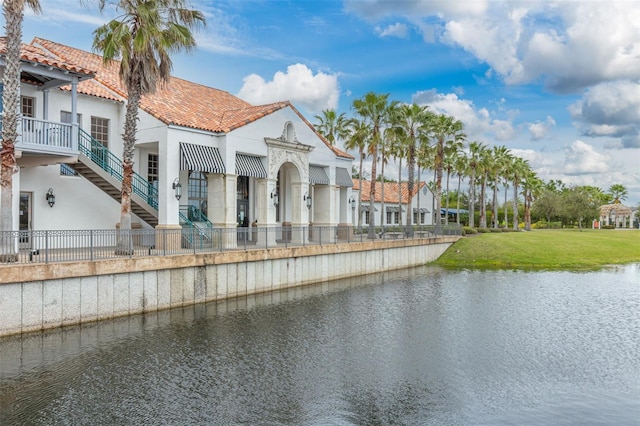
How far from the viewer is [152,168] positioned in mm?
25828

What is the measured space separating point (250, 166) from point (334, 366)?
16.3 meters

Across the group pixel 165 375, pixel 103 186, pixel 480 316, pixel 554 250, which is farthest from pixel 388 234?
pixel 165 375

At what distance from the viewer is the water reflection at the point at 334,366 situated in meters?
9.32

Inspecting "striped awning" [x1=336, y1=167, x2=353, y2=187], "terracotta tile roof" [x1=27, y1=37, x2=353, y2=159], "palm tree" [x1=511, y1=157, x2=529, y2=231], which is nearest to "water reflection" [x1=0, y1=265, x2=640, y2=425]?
"terracotta tile roof" [x1=27, y1=37, x2=353, y2=159]

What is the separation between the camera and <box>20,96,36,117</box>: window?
19.8 m

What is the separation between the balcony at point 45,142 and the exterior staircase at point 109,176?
3.74 feet

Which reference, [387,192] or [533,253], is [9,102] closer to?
[533,253]

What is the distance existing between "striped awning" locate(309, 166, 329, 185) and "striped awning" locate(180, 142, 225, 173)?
7.86 meters

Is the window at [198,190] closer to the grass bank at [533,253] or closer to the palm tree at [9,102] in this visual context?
the palm tree at [9,102]

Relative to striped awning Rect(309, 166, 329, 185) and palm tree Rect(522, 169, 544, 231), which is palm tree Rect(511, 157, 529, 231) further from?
striped awning Rect(309, 166, 329, 185)

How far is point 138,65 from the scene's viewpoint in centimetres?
1931

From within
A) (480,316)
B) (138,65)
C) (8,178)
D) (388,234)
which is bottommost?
(480,316)

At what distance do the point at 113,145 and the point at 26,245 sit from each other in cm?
692

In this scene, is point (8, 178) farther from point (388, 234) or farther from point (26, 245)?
point (388, 234)
